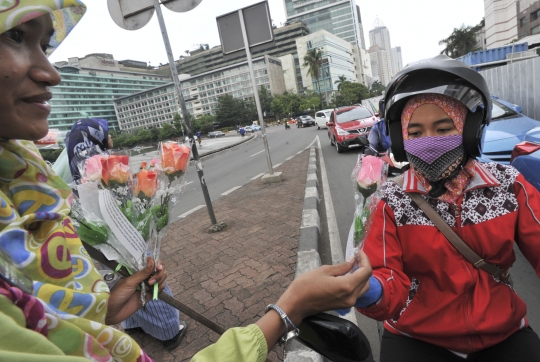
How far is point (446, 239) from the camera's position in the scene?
1441 millimetres

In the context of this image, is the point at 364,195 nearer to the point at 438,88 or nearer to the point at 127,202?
the point at 438,88

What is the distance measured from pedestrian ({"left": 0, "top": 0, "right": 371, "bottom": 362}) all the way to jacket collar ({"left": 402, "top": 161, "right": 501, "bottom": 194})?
0.65 meters

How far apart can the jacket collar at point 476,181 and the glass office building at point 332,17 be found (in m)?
145

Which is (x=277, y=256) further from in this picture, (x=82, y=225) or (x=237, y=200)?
(x=237, y=200)

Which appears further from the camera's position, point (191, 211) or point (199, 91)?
point (199, 91)

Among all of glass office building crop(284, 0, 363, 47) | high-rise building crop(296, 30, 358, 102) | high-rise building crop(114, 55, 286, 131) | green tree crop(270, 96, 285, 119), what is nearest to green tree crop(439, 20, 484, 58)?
high-rise building crop(296, 30, 358, 102)

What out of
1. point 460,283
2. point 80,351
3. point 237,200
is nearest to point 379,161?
point 460,283

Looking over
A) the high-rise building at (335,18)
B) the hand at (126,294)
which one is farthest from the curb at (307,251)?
the high-rise building at (335,18)

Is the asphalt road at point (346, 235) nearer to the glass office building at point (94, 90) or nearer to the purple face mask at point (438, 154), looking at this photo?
the purple face mask at point (438, 154)

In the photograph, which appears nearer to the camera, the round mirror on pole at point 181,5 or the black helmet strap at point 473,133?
the black helmet strap at point 473,133

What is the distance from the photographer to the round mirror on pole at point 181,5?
13.1 ft

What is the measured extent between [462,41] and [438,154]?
212ft

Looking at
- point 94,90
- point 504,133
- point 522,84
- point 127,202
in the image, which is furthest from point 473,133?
point 94,90

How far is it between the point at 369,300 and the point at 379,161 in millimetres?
574
